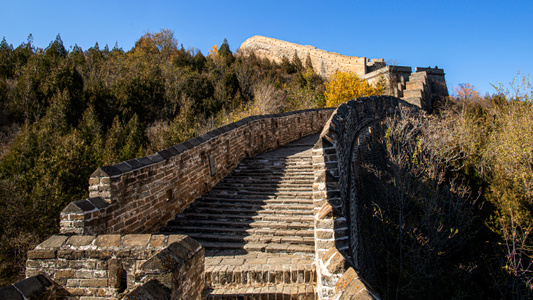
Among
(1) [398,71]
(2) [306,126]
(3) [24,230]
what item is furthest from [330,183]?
(1) [398,71]

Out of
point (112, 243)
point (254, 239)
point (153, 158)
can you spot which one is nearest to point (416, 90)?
point (254, 239)

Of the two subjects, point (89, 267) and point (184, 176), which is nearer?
point (89, 267)

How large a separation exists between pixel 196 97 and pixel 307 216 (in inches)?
985

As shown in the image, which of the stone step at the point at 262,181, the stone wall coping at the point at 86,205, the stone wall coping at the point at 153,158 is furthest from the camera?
the stone step at the point at 262,181

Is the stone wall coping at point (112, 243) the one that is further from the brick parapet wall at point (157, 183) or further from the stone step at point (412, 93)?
the stone step at point (412, 93)

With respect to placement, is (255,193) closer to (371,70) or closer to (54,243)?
(54,243)

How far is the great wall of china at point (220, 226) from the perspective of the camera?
10.3 ft

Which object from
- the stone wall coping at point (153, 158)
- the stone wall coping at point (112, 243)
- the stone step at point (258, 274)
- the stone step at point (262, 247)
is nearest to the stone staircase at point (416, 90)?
the stone wall coping at point (153, 158)

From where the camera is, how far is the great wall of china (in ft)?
10.3

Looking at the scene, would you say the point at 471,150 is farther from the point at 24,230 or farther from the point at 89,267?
the point at 24,230

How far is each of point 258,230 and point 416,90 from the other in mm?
14547

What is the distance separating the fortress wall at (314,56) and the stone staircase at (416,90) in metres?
19.8

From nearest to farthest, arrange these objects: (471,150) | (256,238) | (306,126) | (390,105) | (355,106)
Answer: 1. (256,238)
2. (355,106)
3. (390,105)
4. (471,150)
5. (306,126)

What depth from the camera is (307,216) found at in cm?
648
